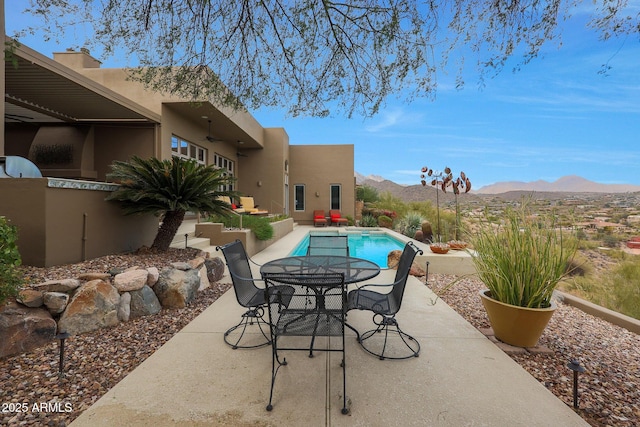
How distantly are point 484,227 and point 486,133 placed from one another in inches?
477

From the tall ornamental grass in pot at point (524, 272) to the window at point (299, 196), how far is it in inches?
581

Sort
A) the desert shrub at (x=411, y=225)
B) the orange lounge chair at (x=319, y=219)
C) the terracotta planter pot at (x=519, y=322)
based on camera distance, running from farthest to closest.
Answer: the orange lounge chair at (x=319, y=219) < the desert shrub at (x=411, y=225) < the terracotta planter pot at (x=519, y=322)

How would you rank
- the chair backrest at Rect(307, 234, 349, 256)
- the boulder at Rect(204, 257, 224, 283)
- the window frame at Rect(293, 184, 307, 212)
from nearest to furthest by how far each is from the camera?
the chair backrest at Rect(307, 234, 349, 256)
the boulder at Rect(204, 257, 224, 283)
the window frame at Rect(293, 184, 307, 212)

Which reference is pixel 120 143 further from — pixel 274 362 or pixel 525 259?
pixel 525 259

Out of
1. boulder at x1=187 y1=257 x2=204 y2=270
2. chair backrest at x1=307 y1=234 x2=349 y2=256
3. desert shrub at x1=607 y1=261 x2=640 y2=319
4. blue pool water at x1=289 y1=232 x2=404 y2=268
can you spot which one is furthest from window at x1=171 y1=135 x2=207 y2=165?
desert shrub at x1=607 y1=261 x2=640 y2=319

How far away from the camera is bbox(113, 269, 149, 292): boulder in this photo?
3.40 m

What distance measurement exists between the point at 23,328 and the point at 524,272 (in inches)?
169

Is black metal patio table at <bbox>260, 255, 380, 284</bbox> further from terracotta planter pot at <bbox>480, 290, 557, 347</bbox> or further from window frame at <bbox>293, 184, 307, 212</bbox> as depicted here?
window frame at <bbox>293, 184, 307, 212</bbox>

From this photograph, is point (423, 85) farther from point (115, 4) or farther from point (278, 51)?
point (115, 4)

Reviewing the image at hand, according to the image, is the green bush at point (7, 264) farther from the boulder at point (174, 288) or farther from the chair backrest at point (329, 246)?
the chair backrest at point (329, 246)

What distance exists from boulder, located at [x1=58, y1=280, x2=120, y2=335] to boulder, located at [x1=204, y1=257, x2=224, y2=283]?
1.75 metres

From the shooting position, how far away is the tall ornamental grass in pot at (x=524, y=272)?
2818 mm

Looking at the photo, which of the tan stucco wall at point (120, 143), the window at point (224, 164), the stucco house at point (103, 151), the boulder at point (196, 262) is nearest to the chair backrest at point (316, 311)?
the boulder at point (196, 262)

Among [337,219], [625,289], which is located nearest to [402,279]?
[625,289]
